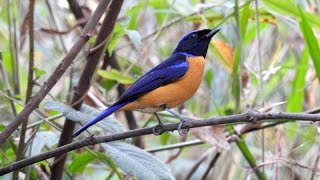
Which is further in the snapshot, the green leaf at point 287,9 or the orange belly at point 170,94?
the green leaf at point 287,9

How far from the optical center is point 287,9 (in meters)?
3.04

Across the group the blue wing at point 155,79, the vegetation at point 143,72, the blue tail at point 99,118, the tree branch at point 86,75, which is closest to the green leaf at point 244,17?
the vegetation at point 143,72

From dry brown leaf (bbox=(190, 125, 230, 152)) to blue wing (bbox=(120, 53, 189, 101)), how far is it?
30cm

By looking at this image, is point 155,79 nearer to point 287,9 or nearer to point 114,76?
point 114,76

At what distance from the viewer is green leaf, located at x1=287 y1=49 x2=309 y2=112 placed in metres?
3.32

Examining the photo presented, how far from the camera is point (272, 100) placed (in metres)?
3.87

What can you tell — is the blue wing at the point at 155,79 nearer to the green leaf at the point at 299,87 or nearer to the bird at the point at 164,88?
the bird at the point at 164,88

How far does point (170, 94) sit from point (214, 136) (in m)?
0.35

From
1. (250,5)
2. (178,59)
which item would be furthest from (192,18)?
(178,59)

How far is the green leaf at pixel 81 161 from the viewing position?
2627mm

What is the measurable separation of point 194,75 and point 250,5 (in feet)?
2.30

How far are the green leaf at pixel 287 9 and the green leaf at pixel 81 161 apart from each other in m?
1.15

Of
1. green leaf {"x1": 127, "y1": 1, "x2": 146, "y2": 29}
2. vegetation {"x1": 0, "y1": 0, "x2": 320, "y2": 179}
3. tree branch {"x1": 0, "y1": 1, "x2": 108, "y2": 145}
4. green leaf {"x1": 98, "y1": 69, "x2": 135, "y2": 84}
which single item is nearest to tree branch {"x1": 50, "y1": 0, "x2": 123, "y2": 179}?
vegetation {"x1": 0, "y1": 0, "x2": 320, "y2": 179}

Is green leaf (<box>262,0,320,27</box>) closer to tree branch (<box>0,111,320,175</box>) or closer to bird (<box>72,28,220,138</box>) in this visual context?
bird (<box>72,28,220,138</box>)
